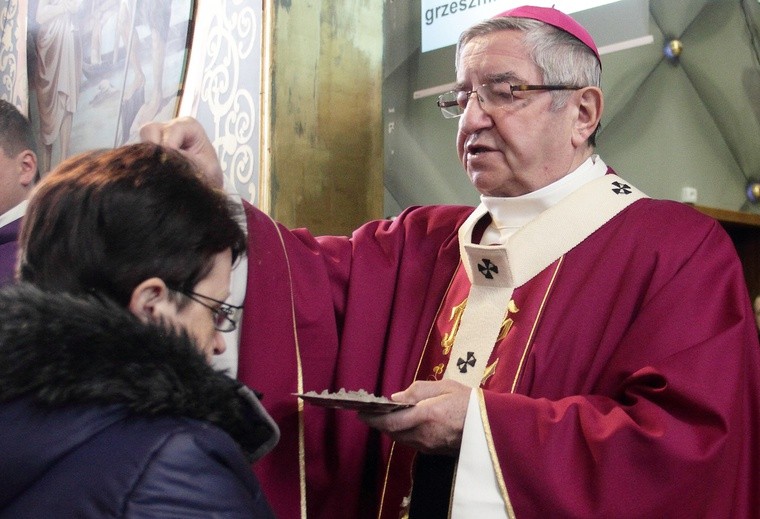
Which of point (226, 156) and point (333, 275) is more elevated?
point (226, 156)

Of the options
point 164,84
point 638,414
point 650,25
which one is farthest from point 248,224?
point 164,84

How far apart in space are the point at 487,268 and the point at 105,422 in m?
1.44

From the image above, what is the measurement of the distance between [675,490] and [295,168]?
84.7 inches

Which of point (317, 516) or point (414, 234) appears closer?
point (317, 516)

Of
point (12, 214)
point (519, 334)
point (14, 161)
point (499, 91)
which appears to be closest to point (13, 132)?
point (14, 161)

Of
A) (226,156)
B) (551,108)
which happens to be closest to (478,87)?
(551,108)

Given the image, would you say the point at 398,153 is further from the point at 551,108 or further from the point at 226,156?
the point at 551,108

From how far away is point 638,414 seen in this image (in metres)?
2.03

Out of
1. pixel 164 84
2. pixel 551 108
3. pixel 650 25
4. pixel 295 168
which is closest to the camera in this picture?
pixel 551 108

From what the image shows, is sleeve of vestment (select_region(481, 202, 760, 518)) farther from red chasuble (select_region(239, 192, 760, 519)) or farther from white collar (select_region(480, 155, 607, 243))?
white collar (select_region(480, 155, 607, 243))

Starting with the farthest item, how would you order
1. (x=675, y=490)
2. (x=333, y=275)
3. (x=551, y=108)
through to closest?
1. (x=333, y=275)
2. (x=551, y=108)
3. (x=675, y=490)

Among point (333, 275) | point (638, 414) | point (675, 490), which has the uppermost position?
point (333, 275)

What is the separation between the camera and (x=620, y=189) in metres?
2.52

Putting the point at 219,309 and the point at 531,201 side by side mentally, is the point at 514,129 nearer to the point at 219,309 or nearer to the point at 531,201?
the point at 531,201
